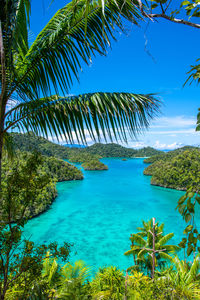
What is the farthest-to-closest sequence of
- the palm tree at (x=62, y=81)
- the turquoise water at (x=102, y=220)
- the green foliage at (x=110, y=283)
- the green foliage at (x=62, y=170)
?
the green foliage at (x=62, y=170) → the turquoise water at (x=102, y=220) → the green foliage at (x=110, y=283) → the palm tree at (x=62, y=81)

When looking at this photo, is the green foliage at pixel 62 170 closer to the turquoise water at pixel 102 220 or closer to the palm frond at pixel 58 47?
the turquoise water at pixel 102 220

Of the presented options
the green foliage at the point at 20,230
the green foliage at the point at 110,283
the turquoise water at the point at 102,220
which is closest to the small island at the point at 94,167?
the turquoise water at the point at 102,220

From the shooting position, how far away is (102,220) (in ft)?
60.2

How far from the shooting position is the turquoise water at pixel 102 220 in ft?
42.8

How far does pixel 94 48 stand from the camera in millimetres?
1363

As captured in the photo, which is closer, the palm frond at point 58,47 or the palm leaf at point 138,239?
the palm frond at point 58,47

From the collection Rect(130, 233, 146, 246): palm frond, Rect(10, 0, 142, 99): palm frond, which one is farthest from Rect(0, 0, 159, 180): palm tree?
Rect(130, 233, 146, 246): palm frond

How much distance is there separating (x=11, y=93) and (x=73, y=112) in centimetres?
51

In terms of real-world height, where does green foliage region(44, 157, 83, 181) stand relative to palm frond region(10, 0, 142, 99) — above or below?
below

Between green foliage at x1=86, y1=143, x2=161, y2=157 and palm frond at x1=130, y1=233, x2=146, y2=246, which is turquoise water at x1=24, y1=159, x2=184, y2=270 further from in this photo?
green foliage at x1=86, y1=143, x2=161, y2=157

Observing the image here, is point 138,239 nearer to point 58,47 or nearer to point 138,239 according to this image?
point 138,239

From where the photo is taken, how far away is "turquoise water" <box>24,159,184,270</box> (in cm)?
1303

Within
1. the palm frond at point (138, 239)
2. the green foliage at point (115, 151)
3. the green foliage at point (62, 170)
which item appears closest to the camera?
the palm frond at point (138, 239)

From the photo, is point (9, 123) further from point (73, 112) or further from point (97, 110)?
point (97, 110)
